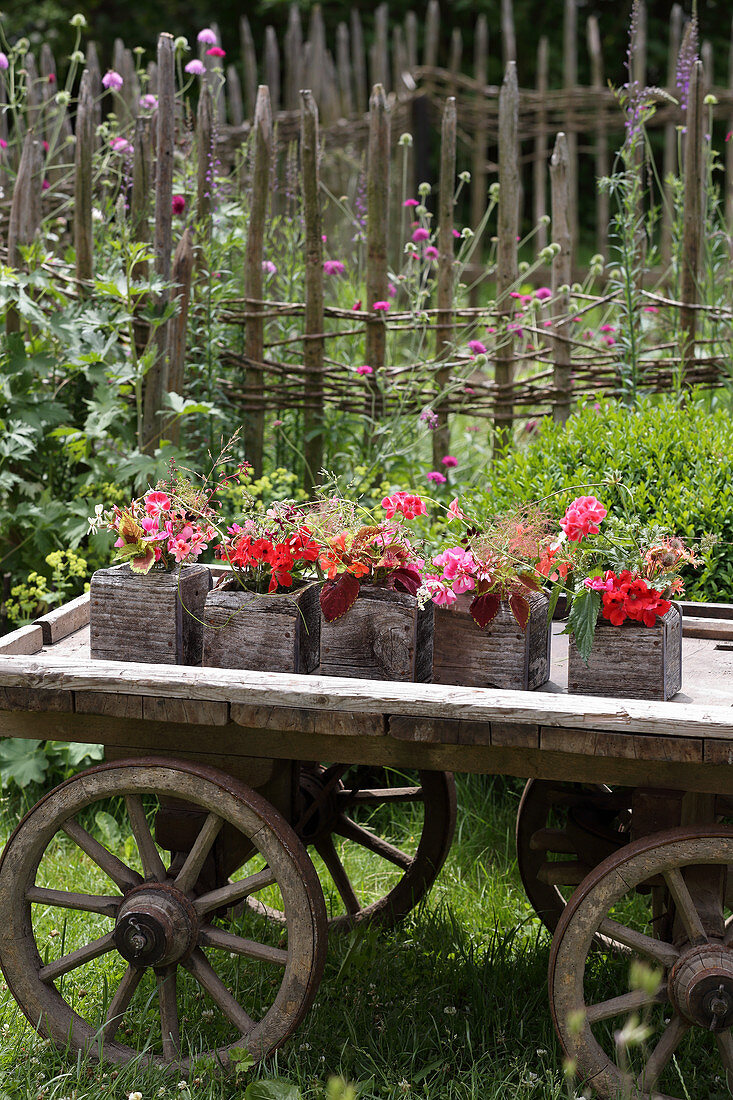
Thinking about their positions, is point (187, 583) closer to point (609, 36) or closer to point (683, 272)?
point (683, 272)

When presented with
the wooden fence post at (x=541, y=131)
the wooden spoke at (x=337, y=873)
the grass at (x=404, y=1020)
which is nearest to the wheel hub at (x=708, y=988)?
the grass at (x=404, y=1020)

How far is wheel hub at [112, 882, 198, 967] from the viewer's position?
207cm

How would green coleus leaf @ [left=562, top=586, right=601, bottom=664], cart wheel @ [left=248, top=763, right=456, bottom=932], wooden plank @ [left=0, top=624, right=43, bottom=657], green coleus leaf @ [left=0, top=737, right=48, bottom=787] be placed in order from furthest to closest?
green coleus leaf @ [left=0, top=737, right=48, bottom=787] < cart wheel @ [left=248, top=763, right=456, bottom=932] < wooden plank @ [left=0, top=624, right=43, bottom=657] < green coleus leaf @ [left=562, top=586, right=601, bottom=664]

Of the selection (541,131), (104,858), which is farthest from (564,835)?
(541,131)

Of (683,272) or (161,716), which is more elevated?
(683,272)

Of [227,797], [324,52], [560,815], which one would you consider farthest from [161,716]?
[324,52]

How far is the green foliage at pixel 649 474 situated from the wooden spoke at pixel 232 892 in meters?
1.20

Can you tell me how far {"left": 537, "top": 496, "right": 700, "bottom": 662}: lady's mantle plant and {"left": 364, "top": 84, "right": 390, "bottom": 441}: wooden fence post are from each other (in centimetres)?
193

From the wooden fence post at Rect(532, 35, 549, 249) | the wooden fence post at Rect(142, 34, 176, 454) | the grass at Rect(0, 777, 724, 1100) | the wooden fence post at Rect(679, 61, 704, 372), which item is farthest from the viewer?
the wooden fence post at Rect(532, 35, 549, 249)

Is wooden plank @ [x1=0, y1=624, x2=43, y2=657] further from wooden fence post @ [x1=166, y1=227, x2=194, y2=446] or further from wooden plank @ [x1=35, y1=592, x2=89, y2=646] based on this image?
wooden fence post @ [x1=166, y1=227, x2=194, y2=446]

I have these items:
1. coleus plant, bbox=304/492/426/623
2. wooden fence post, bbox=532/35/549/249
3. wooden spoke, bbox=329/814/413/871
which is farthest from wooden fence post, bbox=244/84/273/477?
wooden fence post, bbox=532/35/549/249

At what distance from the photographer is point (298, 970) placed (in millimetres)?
2041

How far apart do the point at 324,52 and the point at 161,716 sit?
24.8ft

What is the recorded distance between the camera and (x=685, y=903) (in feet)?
6.42
